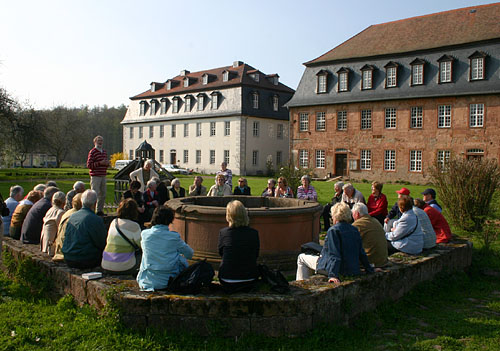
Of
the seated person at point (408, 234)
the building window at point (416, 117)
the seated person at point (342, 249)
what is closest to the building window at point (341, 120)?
the building window at point (416, 117)

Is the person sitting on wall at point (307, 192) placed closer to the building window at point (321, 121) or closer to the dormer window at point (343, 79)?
the dormer window at point (343, 79)

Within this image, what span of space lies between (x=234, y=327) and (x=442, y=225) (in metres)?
5.77

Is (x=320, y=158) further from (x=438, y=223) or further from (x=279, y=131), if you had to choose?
(x=438, y=223)

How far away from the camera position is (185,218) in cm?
819

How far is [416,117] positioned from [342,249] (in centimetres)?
3104

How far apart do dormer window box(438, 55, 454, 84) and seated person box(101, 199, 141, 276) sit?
3171 centimetres

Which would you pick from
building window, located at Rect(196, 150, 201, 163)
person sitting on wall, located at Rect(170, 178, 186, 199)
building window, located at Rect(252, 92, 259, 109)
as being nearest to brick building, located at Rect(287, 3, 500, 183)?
building window, located at Rect(252, 92, 259, 109)

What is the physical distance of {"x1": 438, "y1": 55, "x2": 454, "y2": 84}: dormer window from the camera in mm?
32406

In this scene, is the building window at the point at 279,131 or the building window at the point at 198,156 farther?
the building window at the point at 198,156

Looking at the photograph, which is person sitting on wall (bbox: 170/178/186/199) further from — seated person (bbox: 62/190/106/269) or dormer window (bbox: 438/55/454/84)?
dormer window (bbox: 438/55/454/84)

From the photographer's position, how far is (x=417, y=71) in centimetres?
3384

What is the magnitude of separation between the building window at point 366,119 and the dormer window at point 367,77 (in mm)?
1898

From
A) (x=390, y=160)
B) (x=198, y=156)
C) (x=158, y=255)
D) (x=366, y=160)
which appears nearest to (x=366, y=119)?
(x=366, y=160)

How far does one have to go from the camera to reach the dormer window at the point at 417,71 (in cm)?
3366
